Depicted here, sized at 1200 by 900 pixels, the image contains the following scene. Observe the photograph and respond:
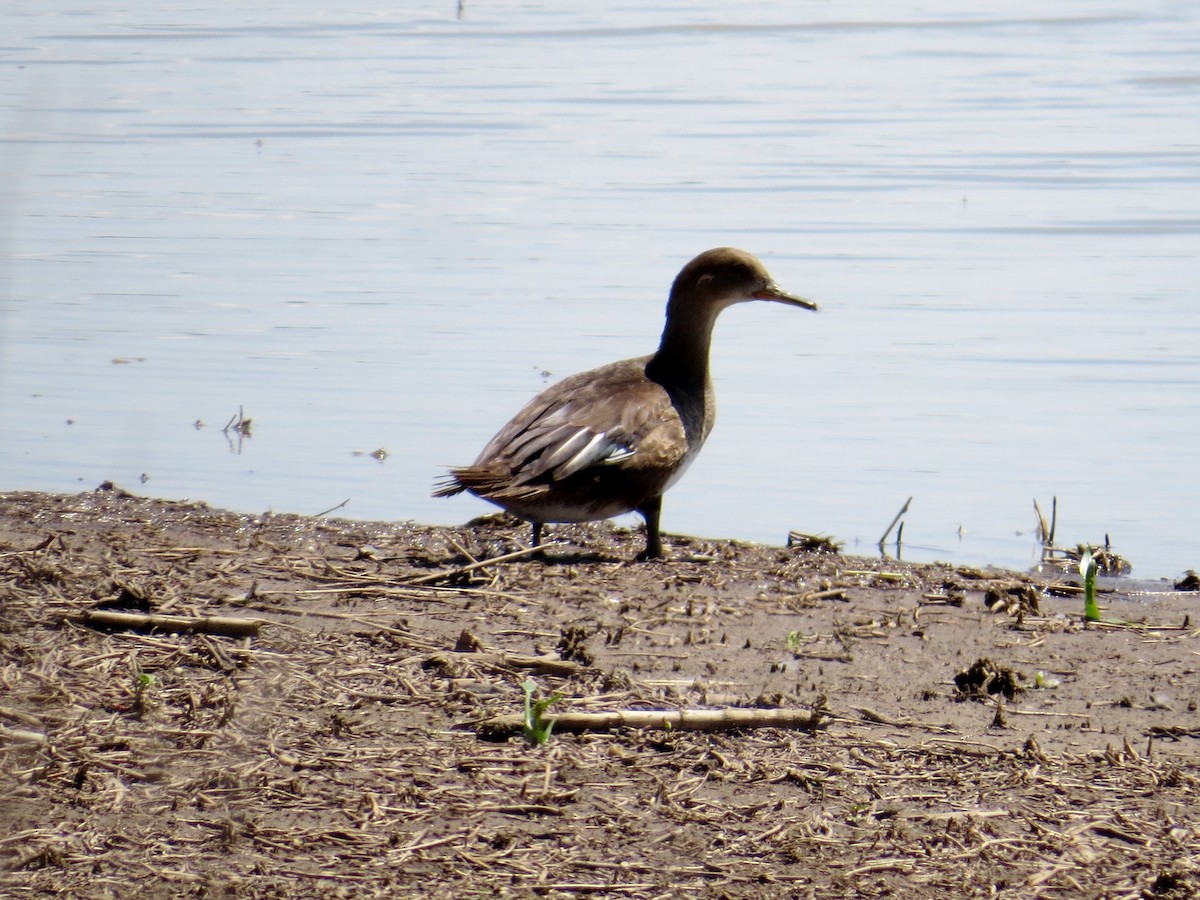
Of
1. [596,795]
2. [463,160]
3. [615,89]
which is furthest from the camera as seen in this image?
[615,89]

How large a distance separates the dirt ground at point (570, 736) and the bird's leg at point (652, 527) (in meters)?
0.45

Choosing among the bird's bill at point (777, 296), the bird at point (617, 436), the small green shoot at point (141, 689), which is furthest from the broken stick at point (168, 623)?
the bird's bill at point (777, 296)

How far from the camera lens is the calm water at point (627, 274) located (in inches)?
336

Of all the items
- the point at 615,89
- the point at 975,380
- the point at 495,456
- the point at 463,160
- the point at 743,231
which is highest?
the point at 615,89

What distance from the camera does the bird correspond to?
6.59 m

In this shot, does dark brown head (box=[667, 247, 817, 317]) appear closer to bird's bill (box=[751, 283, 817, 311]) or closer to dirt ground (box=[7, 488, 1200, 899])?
bird's bill (box=[751, 283, 817, 311])

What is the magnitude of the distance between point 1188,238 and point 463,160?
639 cm

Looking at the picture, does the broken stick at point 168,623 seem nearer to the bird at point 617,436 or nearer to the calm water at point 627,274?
the calm water at point 627,274

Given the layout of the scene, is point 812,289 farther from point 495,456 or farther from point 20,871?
point 20,871

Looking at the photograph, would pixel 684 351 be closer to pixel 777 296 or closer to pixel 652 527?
pixel 777 296

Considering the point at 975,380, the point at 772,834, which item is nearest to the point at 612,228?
the point at 975,380

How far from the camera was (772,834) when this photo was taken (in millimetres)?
4023

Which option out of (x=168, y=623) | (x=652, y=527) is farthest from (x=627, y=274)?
(x=168, y=623)

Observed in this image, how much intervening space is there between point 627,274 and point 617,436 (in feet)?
16.6
